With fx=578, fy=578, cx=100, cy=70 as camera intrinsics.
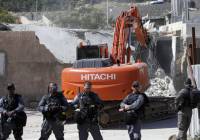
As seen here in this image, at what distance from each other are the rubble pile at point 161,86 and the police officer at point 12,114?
15350 millimetres

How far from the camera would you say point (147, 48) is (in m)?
30.1

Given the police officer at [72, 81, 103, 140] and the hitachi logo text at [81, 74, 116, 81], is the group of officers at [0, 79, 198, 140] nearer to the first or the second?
the police officer at [72, 81, 103, 140]

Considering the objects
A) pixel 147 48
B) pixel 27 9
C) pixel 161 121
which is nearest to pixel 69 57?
pixel 147 48

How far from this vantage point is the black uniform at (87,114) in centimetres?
1382

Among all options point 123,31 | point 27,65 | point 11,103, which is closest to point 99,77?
point 123,31

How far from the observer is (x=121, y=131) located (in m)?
20.5

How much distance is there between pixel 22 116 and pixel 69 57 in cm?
1831

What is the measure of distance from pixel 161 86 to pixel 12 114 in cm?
1685

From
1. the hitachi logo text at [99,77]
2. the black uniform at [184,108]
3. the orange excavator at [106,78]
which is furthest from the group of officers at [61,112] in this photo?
the hitachi logo text at [99,77]

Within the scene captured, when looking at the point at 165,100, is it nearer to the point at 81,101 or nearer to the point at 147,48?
the point at 147,48

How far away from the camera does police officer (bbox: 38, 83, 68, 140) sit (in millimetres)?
13844

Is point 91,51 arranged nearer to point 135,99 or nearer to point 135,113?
point 135,99

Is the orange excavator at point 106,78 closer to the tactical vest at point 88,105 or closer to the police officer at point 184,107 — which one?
the police officer at point 184,107

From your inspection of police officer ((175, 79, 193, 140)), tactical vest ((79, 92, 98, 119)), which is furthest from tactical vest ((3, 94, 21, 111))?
police officer ((175, 79, 193, 140))
